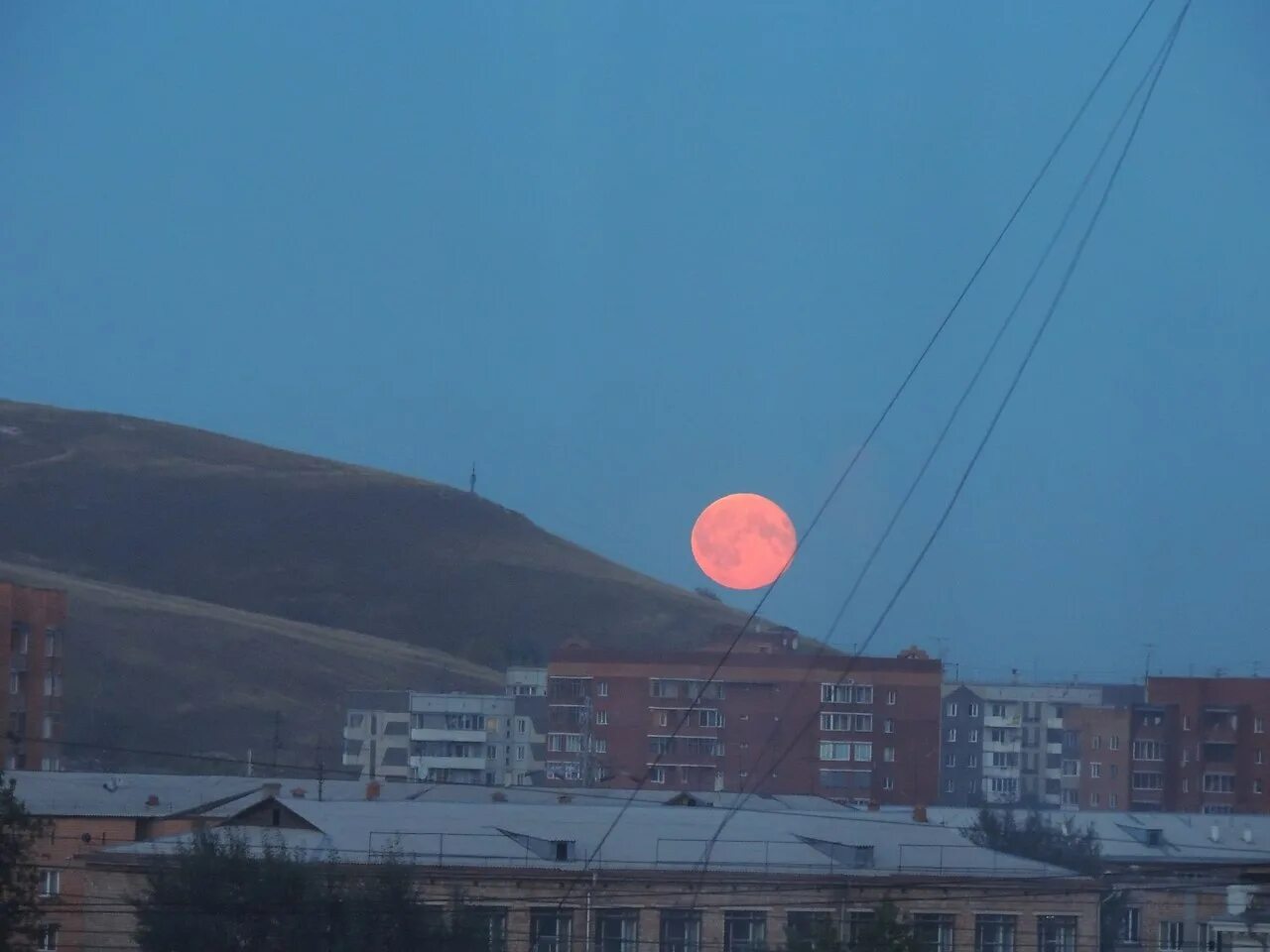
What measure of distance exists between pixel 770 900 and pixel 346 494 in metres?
59.8

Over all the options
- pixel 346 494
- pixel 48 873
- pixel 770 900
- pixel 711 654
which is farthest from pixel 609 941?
pixel 346 494

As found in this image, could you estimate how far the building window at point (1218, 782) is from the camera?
21.9 m

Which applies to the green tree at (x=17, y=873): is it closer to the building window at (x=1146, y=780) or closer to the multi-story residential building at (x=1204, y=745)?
the multi-story residential building at (x=1204, y=745)

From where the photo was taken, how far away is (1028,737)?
78.1ft

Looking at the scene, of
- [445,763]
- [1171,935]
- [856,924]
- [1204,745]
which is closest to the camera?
[856,924]

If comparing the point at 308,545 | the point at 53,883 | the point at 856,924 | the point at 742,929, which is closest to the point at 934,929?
the point at 856,924

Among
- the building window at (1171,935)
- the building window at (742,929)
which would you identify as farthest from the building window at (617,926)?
the building window at (1171,935)

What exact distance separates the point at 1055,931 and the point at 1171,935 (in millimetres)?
687

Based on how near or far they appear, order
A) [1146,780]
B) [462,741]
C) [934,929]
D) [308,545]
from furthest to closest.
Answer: [308,545] → [462,741] → [1146,780] → [934,929]

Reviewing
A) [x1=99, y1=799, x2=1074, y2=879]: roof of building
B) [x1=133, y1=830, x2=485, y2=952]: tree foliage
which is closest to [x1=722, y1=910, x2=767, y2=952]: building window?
[x1=99, y1=799, x2=1074, y2=879]: roof of building

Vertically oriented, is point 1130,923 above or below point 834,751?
below

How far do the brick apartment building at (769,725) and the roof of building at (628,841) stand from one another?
23.1ft

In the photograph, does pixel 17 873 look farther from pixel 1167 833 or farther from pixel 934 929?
pixel 1167 833

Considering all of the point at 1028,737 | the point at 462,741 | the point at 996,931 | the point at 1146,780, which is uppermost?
the point at 1028,737
